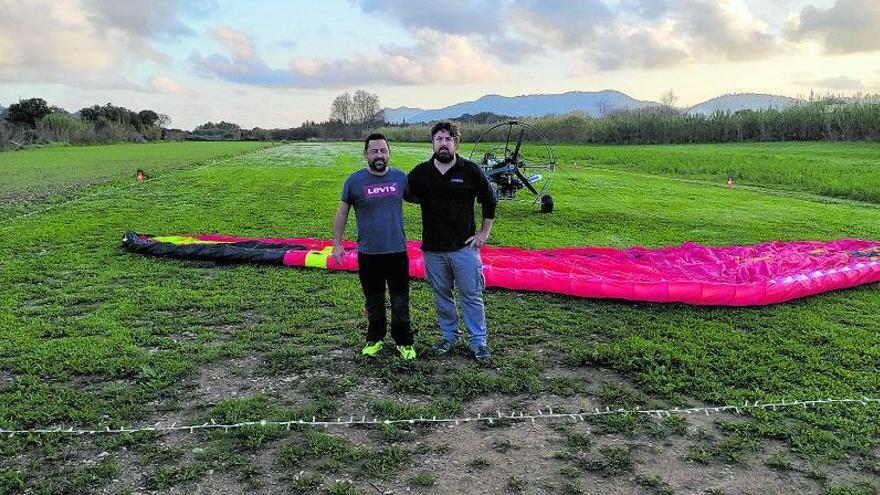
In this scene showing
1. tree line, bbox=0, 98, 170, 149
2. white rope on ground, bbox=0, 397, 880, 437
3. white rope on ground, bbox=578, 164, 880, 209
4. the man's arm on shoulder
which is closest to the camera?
white rope on ground, bbox=0, 397, 880, 437

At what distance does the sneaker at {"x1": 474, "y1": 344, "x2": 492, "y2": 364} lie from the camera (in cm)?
533

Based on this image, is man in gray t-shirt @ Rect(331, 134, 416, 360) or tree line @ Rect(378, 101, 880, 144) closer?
man in gray t-shirt @ Rect(331, 134, 416, 360)

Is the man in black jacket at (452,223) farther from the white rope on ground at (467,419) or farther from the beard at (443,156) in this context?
the white rope on ground at (467,419)

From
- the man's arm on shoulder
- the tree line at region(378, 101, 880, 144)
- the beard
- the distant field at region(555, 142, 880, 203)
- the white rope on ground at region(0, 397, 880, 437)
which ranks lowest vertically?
the white rope on ground at region(0, 397, 880, 437)

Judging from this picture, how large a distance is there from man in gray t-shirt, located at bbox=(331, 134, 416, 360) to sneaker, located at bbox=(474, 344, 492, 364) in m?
0.52

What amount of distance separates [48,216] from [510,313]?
34.7 ft

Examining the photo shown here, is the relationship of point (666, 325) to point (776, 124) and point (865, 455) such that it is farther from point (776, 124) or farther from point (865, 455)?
point (776, 124)

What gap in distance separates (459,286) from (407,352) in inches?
27.3

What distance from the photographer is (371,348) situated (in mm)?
5387

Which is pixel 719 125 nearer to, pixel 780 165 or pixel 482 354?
pixel 780 165

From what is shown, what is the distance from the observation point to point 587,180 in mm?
21859

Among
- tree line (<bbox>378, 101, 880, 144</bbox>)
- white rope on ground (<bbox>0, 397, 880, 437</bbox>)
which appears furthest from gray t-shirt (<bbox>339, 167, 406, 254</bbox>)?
tree line (<bbox>378, 101, 880, 144</bbox>)

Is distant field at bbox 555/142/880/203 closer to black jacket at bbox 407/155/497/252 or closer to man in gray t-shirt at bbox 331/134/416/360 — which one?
black jacket at bbox 407/155/497/252

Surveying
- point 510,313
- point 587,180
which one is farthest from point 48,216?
point 587,180
